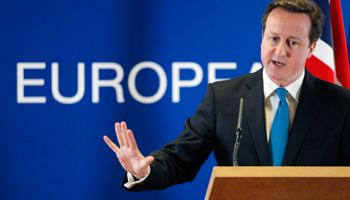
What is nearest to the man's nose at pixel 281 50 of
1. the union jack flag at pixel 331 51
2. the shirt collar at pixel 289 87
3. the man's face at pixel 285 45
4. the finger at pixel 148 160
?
the man's face at pixel 285 45

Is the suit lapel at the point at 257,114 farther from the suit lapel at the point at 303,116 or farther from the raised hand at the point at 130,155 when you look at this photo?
the raised hand at the point at 130,155

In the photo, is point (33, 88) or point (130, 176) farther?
point (33, 88)

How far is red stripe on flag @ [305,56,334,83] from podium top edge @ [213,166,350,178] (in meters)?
1.88

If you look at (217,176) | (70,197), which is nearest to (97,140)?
(70,197)

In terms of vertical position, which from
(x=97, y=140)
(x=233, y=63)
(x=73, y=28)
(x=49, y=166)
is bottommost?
(x=49, y=166)

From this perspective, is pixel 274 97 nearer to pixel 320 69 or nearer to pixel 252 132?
pixel 252 132

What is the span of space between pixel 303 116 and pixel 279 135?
5.5 inches

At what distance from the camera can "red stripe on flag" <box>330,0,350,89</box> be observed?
9.91 ft

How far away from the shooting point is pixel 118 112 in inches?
127

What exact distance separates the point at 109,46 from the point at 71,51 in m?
0.29

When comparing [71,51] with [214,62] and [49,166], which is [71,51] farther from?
[214,62]

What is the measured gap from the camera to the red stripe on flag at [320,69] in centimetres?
293

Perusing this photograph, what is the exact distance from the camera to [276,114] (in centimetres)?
185

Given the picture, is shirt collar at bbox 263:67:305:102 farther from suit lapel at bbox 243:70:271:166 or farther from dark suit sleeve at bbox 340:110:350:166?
dark suit sleeve at bbox 340:110:350:166
